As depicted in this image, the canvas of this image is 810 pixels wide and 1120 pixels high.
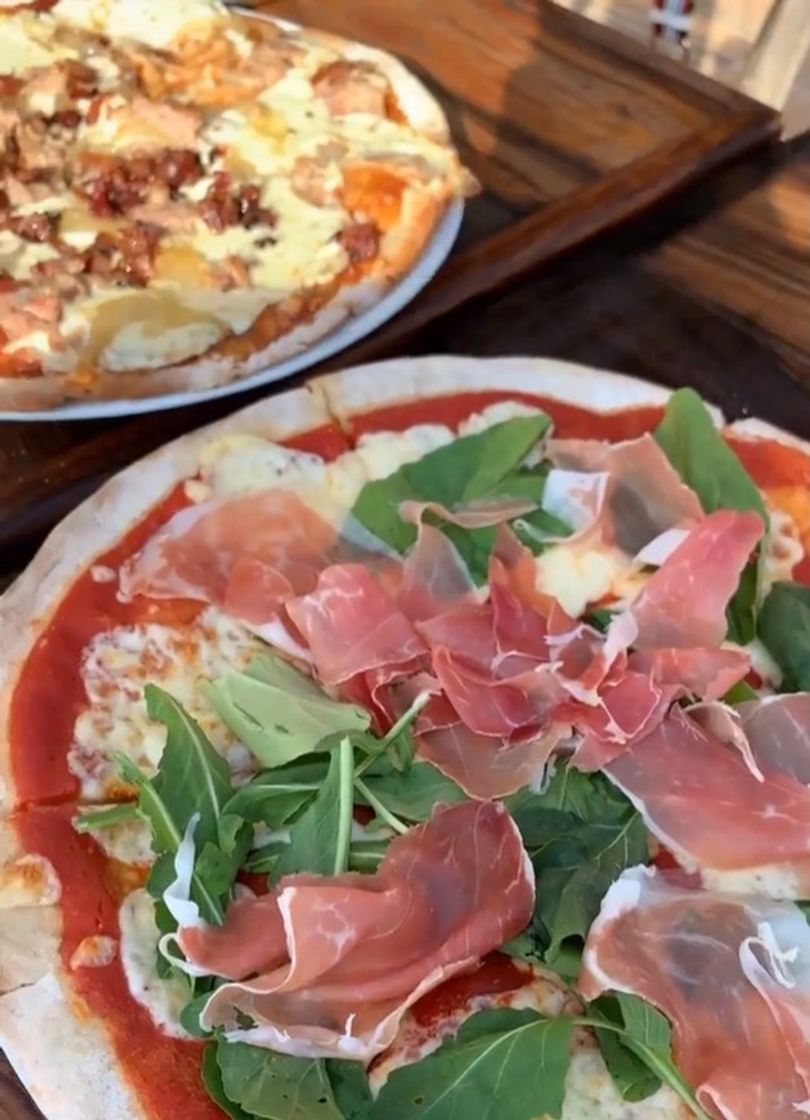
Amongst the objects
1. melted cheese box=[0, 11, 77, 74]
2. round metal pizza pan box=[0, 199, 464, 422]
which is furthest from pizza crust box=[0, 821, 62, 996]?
melted cheese box=[0, 11, 77, 74]

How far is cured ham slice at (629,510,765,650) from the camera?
1.06 metres

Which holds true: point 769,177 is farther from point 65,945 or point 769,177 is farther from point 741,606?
point 65,945

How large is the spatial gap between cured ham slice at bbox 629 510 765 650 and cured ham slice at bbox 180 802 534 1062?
23 cm

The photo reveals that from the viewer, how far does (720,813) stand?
3.19 ft

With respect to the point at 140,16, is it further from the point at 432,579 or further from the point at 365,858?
the point at 365,858

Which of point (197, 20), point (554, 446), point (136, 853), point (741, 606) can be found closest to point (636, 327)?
point (554, 446)

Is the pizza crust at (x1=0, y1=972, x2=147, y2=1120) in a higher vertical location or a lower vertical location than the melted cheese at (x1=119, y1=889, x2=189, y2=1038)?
lower

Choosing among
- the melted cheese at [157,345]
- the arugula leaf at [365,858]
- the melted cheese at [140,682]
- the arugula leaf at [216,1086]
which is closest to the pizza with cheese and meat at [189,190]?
the melted cheese at [157,345]

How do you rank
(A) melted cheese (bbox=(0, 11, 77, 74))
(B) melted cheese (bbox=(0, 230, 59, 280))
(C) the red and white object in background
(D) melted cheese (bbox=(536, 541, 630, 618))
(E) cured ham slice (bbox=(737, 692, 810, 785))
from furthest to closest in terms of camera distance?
(C) the red and white object in background < (A) melted cheese (bbox=(0, 11, 77, 74)) < (B) melted cheese (bbox=(0, 230, 59, 280)) < (D) melted cheese (bbox=(536, 541, 630, 618)) < (E) cured ham slice (bbox=(737, 692, 810, 785))

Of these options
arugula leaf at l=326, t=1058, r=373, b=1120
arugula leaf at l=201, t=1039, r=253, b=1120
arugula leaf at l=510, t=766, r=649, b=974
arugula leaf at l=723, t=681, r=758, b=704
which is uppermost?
arugula leaf at l=723, t=681, r=758, b=704

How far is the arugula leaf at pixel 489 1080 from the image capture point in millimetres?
799

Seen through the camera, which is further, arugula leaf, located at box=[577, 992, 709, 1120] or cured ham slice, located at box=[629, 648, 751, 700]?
cured ham slice, located at box=[629, 648, 751, 700]

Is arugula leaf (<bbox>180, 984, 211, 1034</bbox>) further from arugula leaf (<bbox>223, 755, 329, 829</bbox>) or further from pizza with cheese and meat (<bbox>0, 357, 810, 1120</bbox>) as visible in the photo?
arugula leaf (<bbox>223, 755, 329, 829</bbox>)

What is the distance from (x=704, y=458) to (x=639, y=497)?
3.2 inches
